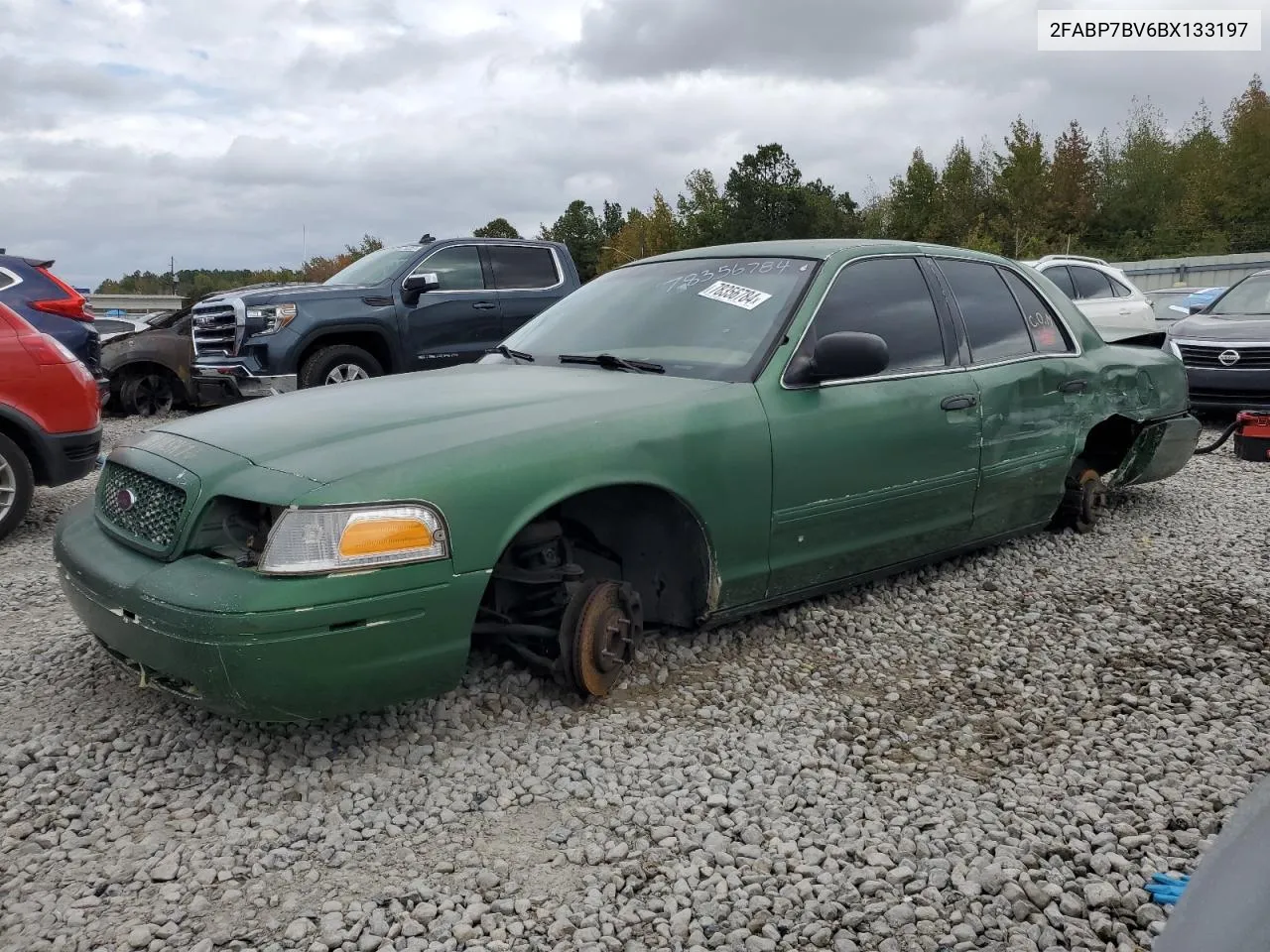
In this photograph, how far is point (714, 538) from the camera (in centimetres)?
353

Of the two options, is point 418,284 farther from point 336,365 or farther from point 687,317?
point 687,317

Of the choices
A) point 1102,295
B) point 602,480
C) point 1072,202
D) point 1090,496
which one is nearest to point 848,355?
point 602,480

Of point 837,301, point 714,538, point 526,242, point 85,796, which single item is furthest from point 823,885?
point 526,242

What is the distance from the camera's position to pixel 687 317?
13.3ft

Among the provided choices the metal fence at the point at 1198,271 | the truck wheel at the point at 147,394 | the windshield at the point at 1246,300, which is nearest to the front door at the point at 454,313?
the truck wheel at the point at 147,394

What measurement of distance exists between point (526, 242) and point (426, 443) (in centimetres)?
831

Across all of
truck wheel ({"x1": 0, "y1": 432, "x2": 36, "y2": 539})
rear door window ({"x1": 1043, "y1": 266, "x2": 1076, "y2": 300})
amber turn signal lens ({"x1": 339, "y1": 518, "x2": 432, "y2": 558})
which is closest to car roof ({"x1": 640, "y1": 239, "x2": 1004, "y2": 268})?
amber turn signal lens ({"x1": 339, "y1": 518, "x2": 432, "y2": 558})

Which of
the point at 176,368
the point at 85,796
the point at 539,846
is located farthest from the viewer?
the point at 176,368

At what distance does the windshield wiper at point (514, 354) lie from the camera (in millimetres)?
4309

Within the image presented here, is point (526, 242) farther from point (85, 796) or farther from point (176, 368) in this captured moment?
point (85, 796)

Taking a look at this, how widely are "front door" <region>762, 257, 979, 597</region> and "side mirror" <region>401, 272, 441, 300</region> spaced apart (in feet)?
19.8

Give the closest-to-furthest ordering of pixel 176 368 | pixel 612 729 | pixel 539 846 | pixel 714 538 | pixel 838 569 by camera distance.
A: pixel 539 846 < pixel 612 729 < pixel 714 538 < pixel 838 569 < pixel 176 368

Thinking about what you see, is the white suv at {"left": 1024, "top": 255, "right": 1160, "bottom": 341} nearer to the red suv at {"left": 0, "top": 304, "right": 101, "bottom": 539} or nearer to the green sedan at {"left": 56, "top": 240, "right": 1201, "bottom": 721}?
A: the green sedan at {"left": 56, "top": 240, "right": 1201, "bottom": 721}

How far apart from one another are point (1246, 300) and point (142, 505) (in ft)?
36.5
